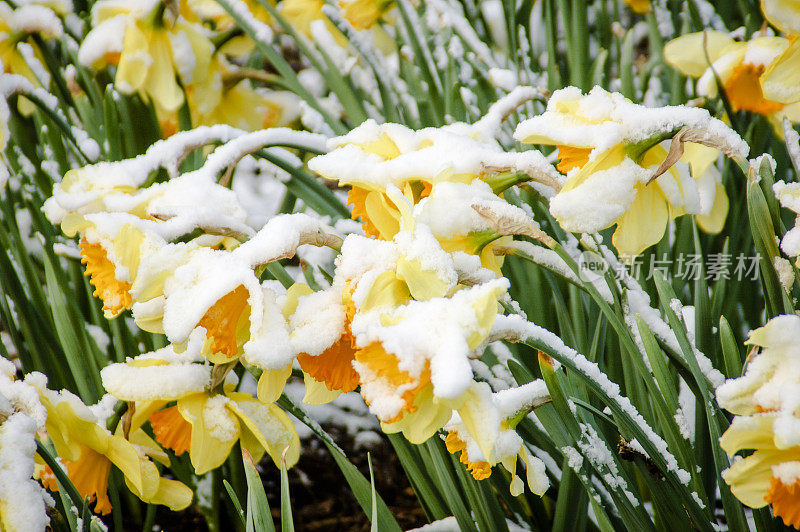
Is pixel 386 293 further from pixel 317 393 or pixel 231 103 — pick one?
pixel 231 103

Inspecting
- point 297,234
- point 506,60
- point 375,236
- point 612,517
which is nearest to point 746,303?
point 612,517

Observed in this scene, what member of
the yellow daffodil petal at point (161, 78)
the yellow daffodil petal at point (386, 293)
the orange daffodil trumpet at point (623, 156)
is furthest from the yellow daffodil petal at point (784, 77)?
the yellow daffodil petal at point (161, 78)

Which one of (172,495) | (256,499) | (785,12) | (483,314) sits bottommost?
(172,495)

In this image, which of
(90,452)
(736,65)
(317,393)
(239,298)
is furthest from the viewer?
(736,65)

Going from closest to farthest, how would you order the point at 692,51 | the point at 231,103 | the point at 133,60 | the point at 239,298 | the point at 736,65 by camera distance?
the point at 239,298 → the point at 736,65 → the point at 692,51 → the point at 133,60 → the point at 231,103

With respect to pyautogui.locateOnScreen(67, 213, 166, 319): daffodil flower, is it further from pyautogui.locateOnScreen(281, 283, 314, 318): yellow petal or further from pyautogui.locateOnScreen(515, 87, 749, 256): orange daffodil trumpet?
pyautogui.locateOnScreen(515, 87, 749, 256): orange daffodil trumpet

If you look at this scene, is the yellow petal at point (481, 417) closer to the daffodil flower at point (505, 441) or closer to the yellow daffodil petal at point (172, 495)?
the daffodil flower at point (505, 441)

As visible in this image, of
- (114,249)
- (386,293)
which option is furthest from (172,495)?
(386,293)

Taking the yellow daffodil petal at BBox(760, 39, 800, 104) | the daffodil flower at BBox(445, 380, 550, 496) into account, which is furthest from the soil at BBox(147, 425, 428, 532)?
the yellow daffodil petal at BBox(760, 39, 800, 104)
